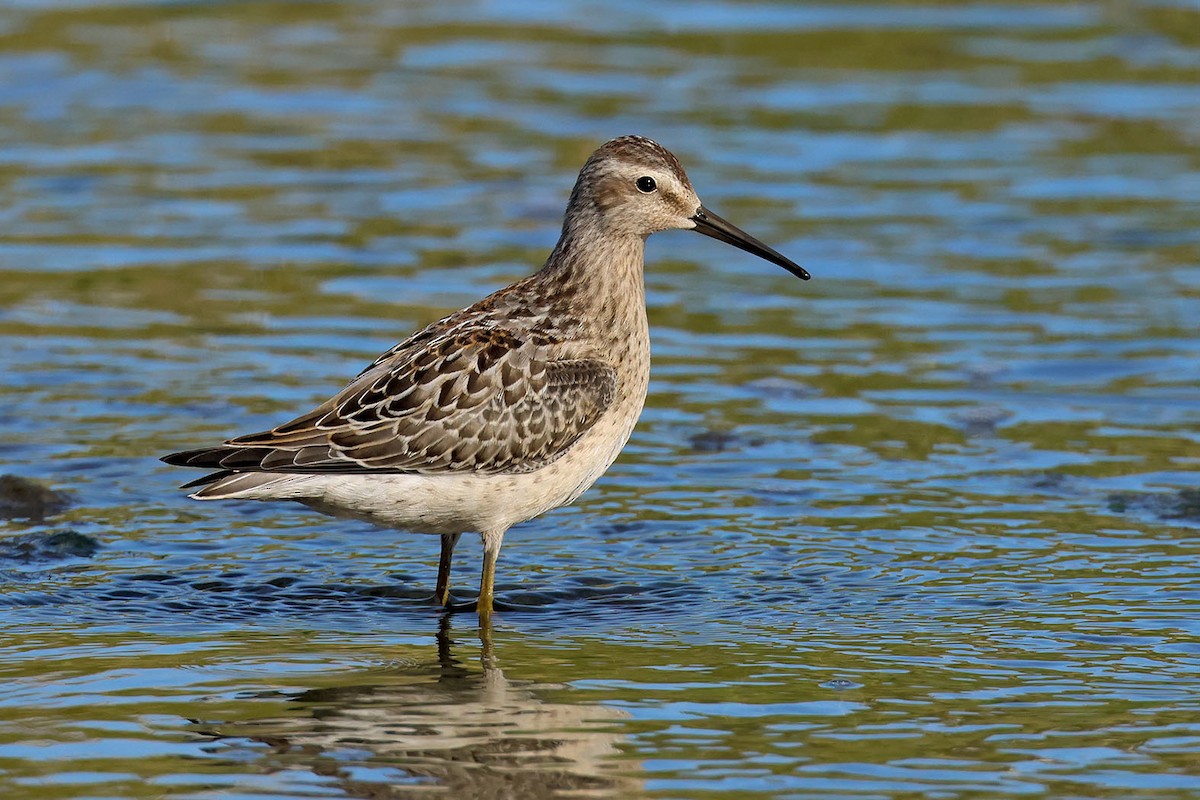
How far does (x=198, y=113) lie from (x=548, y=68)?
3.70m

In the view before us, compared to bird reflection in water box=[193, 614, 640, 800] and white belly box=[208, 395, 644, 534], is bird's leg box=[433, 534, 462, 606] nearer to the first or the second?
white belly box=[208, 395, 644, 534]

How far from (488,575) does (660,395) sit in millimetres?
3827

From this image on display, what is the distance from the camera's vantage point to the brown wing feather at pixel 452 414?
9.11 metres

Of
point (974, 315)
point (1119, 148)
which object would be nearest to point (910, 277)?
point (974, 315)

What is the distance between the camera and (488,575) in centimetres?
942

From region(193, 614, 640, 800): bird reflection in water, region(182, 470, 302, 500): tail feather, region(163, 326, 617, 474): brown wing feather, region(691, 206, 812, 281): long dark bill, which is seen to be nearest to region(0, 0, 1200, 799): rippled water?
region(193, 614, 640, 800): bird reflection in water

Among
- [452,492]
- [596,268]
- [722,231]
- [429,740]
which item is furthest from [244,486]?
[722,231]

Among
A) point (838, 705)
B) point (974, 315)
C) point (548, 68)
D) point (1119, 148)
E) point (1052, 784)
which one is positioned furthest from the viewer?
point (548, 68)

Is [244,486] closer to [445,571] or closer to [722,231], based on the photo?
[445,571]

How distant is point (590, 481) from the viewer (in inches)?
381

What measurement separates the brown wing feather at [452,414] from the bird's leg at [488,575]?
1.17 ft

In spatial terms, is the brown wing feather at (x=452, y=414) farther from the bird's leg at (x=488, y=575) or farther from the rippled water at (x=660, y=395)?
the rippled water at (x=660, y=395)

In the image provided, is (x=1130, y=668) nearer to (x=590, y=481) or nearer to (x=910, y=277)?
(x=590, y=481)

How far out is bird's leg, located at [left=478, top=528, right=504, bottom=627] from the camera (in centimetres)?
936
